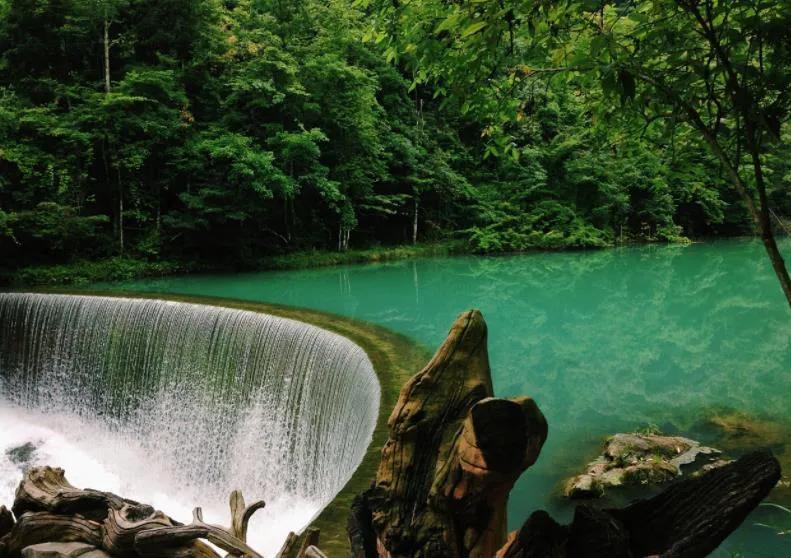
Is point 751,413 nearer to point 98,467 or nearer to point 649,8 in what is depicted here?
point 649,8

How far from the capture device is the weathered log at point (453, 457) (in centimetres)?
93

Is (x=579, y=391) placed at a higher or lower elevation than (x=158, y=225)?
lower

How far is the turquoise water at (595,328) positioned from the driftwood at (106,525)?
2.53 meters

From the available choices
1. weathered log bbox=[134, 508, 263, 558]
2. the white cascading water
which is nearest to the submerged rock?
the white cascading water

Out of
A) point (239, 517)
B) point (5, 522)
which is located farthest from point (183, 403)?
point (239, 517)

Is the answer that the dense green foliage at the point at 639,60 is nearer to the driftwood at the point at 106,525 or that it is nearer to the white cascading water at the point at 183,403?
the driftwood at the point at 106,525

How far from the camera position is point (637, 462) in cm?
404

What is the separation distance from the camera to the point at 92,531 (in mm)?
1729

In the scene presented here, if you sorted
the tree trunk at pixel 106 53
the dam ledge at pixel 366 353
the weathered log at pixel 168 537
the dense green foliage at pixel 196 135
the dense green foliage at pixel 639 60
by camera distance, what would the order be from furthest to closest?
1. the tree trunk at pixel 106 53
2. the dense green foliage at pixel 196 135
3. the dam ledge at pixel 366 353
4. the dense green foliage at pixel 639 60
5. the weathered log at pixel 168 537

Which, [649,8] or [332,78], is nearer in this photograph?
[649,8]

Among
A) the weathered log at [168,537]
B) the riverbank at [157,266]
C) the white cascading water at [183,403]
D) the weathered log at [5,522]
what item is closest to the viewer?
the weathered log at [168,537]

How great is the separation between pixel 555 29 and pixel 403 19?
71 cm

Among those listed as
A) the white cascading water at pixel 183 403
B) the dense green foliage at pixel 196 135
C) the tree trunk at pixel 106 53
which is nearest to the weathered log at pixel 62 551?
the white cascading water at pixel 183 403

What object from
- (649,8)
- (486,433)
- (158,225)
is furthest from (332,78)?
(486,433)
